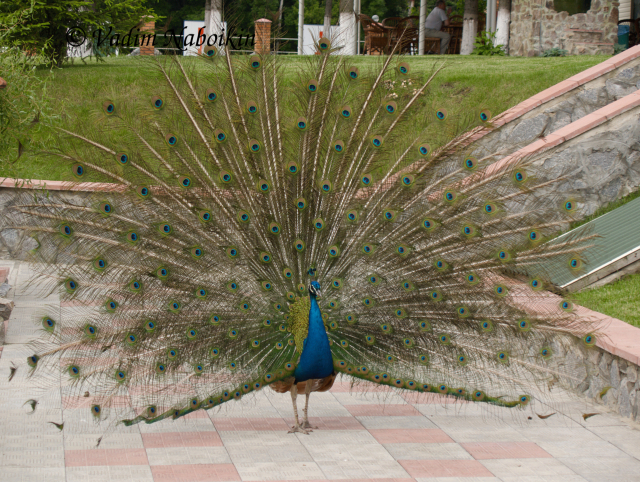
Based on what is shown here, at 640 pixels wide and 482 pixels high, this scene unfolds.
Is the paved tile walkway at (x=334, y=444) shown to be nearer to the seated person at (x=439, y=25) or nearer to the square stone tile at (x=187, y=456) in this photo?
the square stone tile at (x=187, y=456)

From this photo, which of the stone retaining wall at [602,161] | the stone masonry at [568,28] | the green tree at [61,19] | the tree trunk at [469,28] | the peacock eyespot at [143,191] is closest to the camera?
the peacock eyespot at [143,191]

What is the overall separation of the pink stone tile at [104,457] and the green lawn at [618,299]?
3500 millimetres

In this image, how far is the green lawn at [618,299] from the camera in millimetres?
5863

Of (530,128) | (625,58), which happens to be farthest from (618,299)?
(625,58)

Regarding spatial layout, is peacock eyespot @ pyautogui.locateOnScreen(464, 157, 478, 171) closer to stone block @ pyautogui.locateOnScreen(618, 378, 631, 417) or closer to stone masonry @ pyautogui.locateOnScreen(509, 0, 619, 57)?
stone block @ pyautogui.locateOnScreen(618, 378, 631, 417)

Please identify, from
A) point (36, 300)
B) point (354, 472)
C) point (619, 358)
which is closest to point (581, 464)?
point (619, 358)

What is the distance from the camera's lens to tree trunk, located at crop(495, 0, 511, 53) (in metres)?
16.3

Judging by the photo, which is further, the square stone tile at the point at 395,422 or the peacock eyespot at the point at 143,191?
the square stone tile at the point at 395,422

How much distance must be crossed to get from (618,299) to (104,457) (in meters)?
4.12

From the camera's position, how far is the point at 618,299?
243 inches

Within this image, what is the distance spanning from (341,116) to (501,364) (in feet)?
5.86

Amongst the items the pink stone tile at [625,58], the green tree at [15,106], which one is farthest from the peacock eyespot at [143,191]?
the pink stone tile at [625,58]

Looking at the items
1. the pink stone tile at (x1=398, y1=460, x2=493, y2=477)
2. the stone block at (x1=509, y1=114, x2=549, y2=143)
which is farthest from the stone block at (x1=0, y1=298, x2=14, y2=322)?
the stone block at (x1=509, y1=114, x2=549, y2=143)

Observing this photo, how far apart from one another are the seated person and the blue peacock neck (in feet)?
50.4
